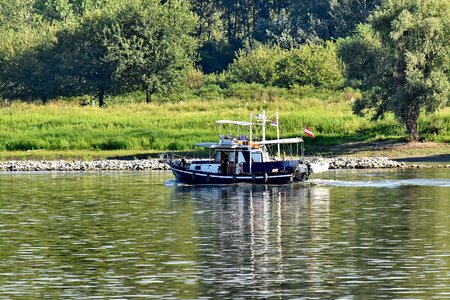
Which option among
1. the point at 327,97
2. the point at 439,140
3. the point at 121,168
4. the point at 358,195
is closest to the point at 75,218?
the point at 358,195

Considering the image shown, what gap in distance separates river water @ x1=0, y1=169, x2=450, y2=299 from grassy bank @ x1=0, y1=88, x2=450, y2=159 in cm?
2163

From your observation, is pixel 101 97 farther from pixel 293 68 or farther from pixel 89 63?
pixel 293 68

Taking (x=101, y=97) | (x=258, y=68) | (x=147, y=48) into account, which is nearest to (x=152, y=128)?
(x=147, y=48)

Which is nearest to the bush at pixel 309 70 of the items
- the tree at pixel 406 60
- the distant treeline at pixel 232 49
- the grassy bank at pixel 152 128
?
the distant treeline at pixel 232 49

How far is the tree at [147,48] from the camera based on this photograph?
122 metres

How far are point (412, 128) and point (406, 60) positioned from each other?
5.58 metres

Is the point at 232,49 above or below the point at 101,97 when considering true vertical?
above

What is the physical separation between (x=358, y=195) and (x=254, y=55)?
75.7 m

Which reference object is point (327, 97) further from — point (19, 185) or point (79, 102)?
point (19, 185)

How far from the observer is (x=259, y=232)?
47.1m

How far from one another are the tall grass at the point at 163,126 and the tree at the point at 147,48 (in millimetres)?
15041

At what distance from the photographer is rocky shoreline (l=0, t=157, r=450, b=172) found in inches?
3327

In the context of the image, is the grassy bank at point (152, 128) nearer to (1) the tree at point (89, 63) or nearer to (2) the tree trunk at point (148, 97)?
(2) the tree trunk at point (148, 97)

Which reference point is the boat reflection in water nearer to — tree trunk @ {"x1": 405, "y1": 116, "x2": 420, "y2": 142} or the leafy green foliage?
tree trunk @ {"x1": 405, "y1": 116, "x2": 420, "y2": 142}
